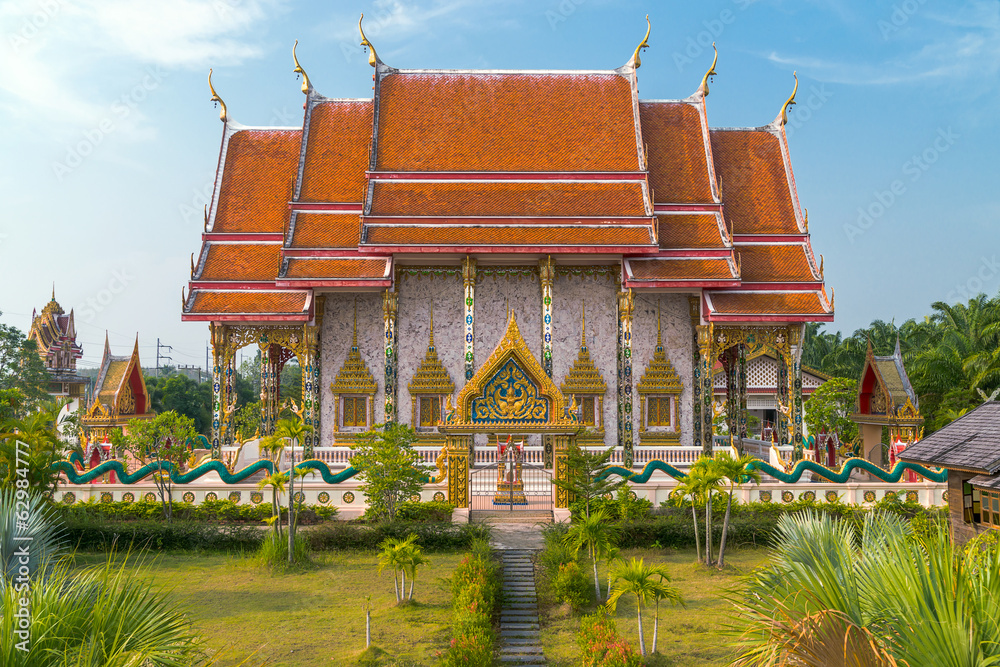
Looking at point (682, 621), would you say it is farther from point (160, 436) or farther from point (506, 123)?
point (506, 123)

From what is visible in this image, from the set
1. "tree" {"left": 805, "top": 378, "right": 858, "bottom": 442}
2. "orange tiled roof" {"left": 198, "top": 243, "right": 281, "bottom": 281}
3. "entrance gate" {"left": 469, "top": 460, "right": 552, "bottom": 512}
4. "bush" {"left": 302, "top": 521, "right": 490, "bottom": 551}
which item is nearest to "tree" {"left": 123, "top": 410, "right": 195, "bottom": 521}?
"orange tiled roof" {"left": 198, "top": 243, "right": 281, "bottom": 281}

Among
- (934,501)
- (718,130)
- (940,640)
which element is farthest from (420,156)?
(940,640)

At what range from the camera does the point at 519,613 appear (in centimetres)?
1059

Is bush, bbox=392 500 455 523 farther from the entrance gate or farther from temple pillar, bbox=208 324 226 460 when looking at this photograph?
temple pillar, bbox=208 324 226 460

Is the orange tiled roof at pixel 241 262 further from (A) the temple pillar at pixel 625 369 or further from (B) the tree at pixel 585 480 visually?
(B) the tree at pixel 585 480

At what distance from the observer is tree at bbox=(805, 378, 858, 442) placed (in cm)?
2316

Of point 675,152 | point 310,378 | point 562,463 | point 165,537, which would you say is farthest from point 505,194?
point 165,537

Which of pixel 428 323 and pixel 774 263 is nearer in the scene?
pixel 428 323

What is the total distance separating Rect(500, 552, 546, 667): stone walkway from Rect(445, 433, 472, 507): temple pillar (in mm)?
2553

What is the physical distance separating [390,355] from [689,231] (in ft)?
32.4

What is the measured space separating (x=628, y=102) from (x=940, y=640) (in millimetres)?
23236

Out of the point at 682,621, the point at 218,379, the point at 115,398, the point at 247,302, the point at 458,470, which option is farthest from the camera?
the point at 115,398

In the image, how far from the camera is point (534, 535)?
13.9m

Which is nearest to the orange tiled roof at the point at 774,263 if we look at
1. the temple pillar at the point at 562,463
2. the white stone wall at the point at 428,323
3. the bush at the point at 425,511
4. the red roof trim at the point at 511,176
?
the red roof trim at the point at 511,176
